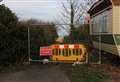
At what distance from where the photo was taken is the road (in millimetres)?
11727

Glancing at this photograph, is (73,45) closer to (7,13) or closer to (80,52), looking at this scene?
(80,52)

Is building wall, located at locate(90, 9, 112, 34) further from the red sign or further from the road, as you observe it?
Result: the road

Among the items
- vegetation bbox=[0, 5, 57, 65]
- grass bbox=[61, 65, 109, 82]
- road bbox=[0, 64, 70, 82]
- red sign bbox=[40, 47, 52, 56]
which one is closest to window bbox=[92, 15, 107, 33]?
vegetation bbox=[0, 5, 57, 65]

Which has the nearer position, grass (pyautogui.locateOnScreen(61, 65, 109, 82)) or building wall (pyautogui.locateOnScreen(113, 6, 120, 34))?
grass (pyautogui.locateOnScreen(61, 65, 109, 82))

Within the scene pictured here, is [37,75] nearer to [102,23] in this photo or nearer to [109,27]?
[109,27]

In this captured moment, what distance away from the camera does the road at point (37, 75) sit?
462 inches

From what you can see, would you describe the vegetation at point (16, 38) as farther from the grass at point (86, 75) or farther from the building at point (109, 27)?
the grass at point (86, 75)

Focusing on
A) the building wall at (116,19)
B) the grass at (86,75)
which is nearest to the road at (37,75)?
the grass at (86,75)

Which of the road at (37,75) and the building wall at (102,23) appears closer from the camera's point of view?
the road at (37,75)

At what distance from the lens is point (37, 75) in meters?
12.8

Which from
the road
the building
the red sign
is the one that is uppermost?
the building

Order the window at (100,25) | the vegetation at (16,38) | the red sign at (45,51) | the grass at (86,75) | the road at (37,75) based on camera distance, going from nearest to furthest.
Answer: the grass at (86,75)
the road at (37,75)
the vegetation at (16,38)
the red sign at (45,51)
the window at (100,25)

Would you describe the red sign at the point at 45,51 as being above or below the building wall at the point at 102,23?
below

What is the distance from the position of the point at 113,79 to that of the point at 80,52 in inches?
175
